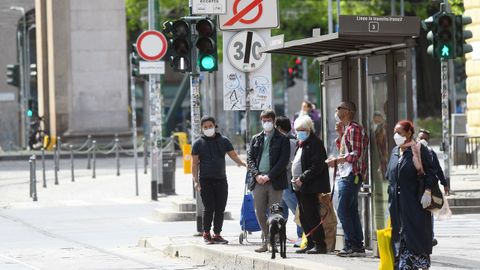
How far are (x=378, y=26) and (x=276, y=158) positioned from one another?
9.23ft

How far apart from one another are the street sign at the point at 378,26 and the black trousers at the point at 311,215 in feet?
7.85

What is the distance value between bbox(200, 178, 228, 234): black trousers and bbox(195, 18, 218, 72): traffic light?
2269mm

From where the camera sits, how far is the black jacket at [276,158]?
16453 millimetres

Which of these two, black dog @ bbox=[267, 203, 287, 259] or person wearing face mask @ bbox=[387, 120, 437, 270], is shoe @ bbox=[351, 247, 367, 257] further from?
person wearing face mask @ bbox=[387, 120, 437, 270]

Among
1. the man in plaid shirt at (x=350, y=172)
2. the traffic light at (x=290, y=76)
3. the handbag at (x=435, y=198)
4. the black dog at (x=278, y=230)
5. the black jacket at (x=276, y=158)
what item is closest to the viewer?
the handbag at (x=435, y=198)

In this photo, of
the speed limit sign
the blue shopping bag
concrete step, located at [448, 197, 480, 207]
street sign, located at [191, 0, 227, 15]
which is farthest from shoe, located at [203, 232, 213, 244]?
concrete step, located at [448, 197, 480, 207]

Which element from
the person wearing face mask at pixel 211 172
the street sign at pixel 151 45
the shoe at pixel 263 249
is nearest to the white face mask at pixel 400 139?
the shoe at pixel 263 249

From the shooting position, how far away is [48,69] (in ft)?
184

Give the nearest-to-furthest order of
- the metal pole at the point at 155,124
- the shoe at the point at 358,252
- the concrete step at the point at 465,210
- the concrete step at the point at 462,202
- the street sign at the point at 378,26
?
the street sign at the point at 378,26 → the shoe at the point at 358,252 → the concrete step at the point at 465,210 → the concrete step at the point at 462,202 → the metal pole at the point at 155,124

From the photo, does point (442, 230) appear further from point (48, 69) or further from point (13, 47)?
point (13, 47)

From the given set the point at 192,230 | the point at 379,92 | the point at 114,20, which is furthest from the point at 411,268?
the point at 114,20

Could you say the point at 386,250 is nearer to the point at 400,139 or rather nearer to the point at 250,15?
the point at 400,139

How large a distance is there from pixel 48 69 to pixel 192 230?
34.7 m

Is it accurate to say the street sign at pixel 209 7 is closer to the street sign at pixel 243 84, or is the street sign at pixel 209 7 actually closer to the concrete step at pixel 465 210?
the street sign at pixel 243 84
